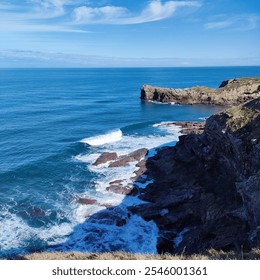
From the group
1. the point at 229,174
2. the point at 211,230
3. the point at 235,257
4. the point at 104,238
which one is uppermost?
the point at 235,257

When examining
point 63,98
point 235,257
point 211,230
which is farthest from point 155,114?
point 235,257

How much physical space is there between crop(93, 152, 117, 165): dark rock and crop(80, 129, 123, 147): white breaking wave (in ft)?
26.4

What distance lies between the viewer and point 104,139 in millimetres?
60406

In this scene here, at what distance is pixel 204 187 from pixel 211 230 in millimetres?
8817

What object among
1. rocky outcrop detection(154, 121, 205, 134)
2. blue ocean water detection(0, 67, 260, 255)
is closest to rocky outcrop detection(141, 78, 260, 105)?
blue ocean water detection(0, 67, 260, 255)

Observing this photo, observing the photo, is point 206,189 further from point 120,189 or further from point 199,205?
point 120,189

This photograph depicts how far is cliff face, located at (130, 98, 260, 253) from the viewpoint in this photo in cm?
2320

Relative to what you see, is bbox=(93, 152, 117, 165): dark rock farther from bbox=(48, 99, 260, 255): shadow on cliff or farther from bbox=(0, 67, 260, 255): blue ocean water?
bbox=(48, 99, 260, 255): shadow on cliff

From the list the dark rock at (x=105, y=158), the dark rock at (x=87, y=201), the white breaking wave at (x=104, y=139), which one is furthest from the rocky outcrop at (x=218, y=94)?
the dark rock at (x=87, y=201)

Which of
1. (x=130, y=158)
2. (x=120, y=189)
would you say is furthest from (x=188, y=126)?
(x=120, y=189)

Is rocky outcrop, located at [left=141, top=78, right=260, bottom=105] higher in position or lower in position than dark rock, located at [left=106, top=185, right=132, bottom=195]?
higher

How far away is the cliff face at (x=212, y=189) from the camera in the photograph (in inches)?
914

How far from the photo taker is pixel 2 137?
59.7 metres

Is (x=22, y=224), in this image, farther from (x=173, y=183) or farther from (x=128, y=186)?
(x=173, y=183)
